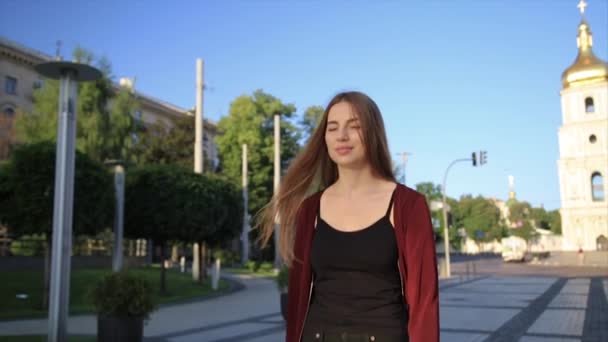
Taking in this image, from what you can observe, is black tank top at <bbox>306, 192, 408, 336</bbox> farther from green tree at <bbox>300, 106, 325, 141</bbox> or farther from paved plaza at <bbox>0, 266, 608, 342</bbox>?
green tree at <bbox>300, 106, 325, 141</bbox>

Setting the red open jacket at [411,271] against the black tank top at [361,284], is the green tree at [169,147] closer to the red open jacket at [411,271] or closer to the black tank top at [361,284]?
the red open jacket at [411,271]

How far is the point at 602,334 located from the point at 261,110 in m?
38.6

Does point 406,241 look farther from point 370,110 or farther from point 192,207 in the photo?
point 192,207

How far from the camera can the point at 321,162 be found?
2.86m

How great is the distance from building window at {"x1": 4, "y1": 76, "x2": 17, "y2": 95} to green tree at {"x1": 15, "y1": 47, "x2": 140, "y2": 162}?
868cm

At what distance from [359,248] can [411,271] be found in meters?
0.25

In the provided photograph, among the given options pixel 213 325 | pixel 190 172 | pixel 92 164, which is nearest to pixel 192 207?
pixel 190 172

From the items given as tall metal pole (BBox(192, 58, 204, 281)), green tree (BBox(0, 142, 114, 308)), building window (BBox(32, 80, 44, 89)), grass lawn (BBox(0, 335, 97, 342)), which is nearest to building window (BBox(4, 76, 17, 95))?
building window (BBox(32, 80, 44, 89))

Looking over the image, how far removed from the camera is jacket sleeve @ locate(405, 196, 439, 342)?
6.57 ft

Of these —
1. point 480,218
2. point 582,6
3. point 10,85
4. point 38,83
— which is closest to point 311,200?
point 10,85

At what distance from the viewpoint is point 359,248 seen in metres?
2.26

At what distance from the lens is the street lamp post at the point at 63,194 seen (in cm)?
863

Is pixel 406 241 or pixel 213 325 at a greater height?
pixel 406 241

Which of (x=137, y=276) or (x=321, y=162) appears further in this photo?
(x=137, y=276)
